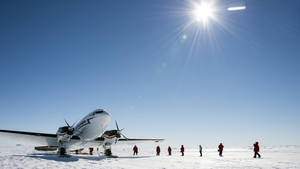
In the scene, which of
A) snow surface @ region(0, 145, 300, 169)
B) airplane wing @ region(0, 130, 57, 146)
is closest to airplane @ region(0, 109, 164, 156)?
airplane wing @ region(0, 130, 57, 146)

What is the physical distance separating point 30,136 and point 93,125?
766 cm

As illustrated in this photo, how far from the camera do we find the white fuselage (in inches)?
805

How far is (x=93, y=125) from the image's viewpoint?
20547 mm

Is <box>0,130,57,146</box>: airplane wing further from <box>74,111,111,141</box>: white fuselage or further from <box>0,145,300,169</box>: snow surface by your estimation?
<box>74,111,111,141</box>: white fuselage

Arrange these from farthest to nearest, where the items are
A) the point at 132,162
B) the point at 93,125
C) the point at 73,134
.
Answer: the point at 73,134, the point at 93,125, the point at 132,162

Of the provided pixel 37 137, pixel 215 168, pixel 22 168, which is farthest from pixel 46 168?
pixel 37 137

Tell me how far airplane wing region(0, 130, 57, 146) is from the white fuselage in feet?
12.5

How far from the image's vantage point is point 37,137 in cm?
2197

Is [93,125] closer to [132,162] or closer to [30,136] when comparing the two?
[132,162]

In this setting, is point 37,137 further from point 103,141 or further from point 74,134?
point 103,141

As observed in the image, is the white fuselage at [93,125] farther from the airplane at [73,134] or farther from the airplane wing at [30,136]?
the airplane wing at [30,136]

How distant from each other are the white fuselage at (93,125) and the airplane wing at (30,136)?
3.80 m

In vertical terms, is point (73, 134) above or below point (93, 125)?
below

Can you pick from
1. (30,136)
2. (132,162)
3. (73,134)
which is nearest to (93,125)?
(73,134)
